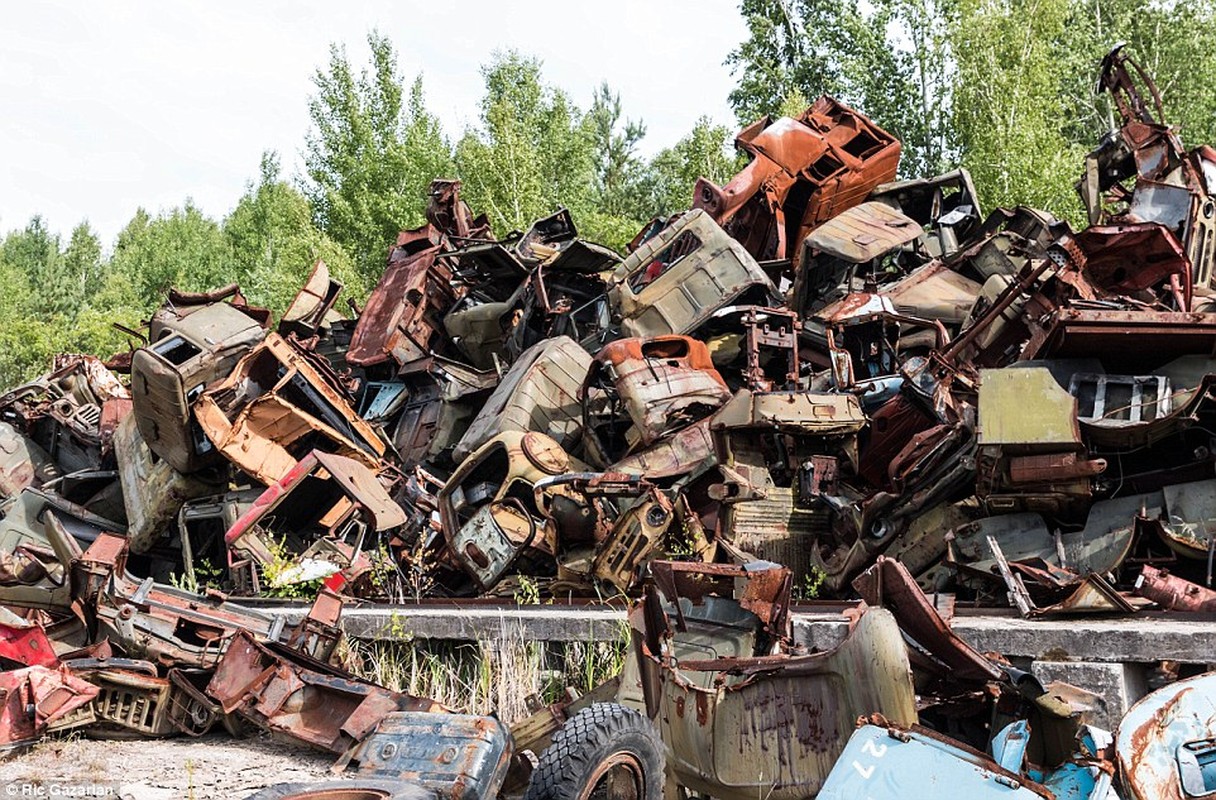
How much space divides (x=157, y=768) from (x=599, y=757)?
10.4 ft

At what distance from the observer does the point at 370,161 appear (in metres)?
33.5

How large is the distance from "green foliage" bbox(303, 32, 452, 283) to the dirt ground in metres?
26.1

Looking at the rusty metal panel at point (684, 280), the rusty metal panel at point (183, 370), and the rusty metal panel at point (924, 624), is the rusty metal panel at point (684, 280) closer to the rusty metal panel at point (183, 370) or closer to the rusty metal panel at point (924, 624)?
the rusty metal panel at point (183, 370)

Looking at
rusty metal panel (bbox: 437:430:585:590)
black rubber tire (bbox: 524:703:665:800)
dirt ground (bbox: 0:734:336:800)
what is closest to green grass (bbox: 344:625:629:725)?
rusty metal panel (bbox: 437:430:585:590)

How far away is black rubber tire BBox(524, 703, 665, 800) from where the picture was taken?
486 cm

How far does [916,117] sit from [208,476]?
26940mm

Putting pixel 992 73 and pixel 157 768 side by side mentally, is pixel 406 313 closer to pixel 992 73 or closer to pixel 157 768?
pixel 157 768

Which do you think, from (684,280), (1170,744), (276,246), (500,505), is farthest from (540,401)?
(276,246)

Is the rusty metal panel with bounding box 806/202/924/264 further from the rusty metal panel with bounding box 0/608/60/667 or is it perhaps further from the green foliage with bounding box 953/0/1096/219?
the green foliage with bounding box 953/0/1096/219

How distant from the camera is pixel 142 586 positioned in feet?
27.6

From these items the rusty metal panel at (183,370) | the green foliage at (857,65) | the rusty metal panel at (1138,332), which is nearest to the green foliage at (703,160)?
the green foliage at (857,65)

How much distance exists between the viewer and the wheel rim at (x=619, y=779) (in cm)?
496

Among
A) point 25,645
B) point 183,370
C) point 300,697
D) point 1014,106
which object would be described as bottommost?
point 300,697

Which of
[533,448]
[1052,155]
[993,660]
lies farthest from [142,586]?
[1052,155]
